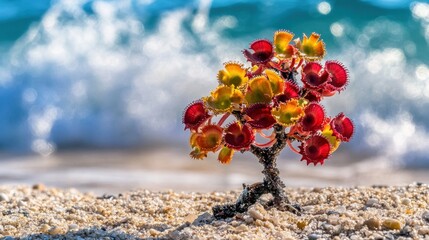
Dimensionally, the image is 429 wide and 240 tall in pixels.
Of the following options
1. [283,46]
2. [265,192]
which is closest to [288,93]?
[283,46]

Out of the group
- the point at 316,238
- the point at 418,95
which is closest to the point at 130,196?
the point at 316,238

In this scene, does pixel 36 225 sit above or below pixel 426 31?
below

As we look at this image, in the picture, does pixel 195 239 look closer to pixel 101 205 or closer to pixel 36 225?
pixel 36 225

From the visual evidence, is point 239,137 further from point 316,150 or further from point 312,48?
point 312,48

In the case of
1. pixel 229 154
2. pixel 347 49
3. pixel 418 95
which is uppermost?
pixel 347 49

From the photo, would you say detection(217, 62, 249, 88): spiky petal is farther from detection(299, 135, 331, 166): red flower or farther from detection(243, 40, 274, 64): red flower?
detection(299, 135, 331, 166): red flower

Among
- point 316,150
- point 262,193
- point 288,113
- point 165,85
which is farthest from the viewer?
point 165,85

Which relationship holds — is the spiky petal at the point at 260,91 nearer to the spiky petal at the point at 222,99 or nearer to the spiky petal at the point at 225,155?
the spiky petal at the point at 222,99

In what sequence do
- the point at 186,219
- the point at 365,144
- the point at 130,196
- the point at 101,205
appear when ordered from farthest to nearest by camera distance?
the point at 365,144 → the point at 130,196 → the point at 101,205 → the point at 186,219
